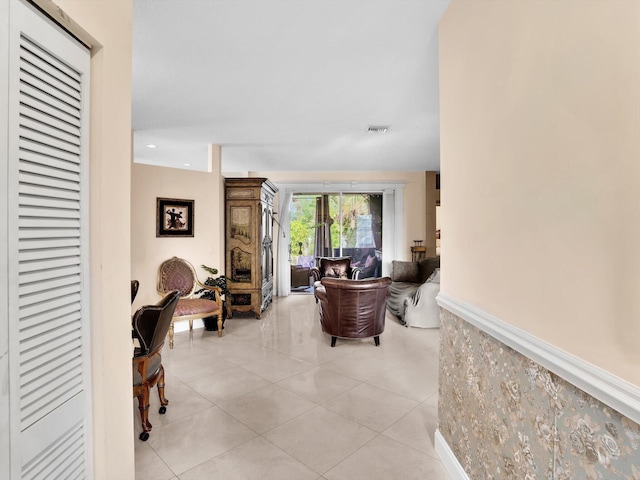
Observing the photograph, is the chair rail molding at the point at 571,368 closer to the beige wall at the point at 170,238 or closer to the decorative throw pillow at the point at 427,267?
the beige wall at the point at 170,238

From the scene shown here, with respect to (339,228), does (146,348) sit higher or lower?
lower

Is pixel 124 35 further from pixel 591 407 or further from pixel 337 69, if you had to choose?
pixel 591 407

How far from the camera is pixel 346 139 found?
463 centimetres

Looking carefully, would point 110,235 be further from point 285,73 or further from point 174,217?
point 174,217

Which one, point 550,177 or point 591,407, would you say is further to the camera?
point 550,177

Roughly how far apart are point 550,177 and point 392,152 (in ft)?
15.0

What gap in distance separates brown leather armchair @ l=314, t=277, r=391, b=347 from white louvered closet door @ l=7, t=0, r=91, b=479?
2.87 m

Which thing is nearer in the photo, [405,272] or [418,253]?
[405,272]

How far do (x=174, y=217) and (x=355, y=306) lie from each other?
2769mm

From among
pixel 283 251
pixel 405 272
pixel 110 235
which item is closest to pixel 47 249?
pixel 110 235

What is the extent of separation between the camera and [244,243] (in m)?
5.05

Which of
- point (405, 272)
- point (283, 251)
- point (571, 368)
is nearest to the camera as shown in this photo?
point (571, 368)

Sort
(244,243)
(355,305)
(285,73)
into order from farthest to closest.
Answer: (244,243), (355,305), (285,73)

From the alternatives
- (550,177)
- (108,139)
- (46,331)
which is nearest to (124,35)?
(108,139)
